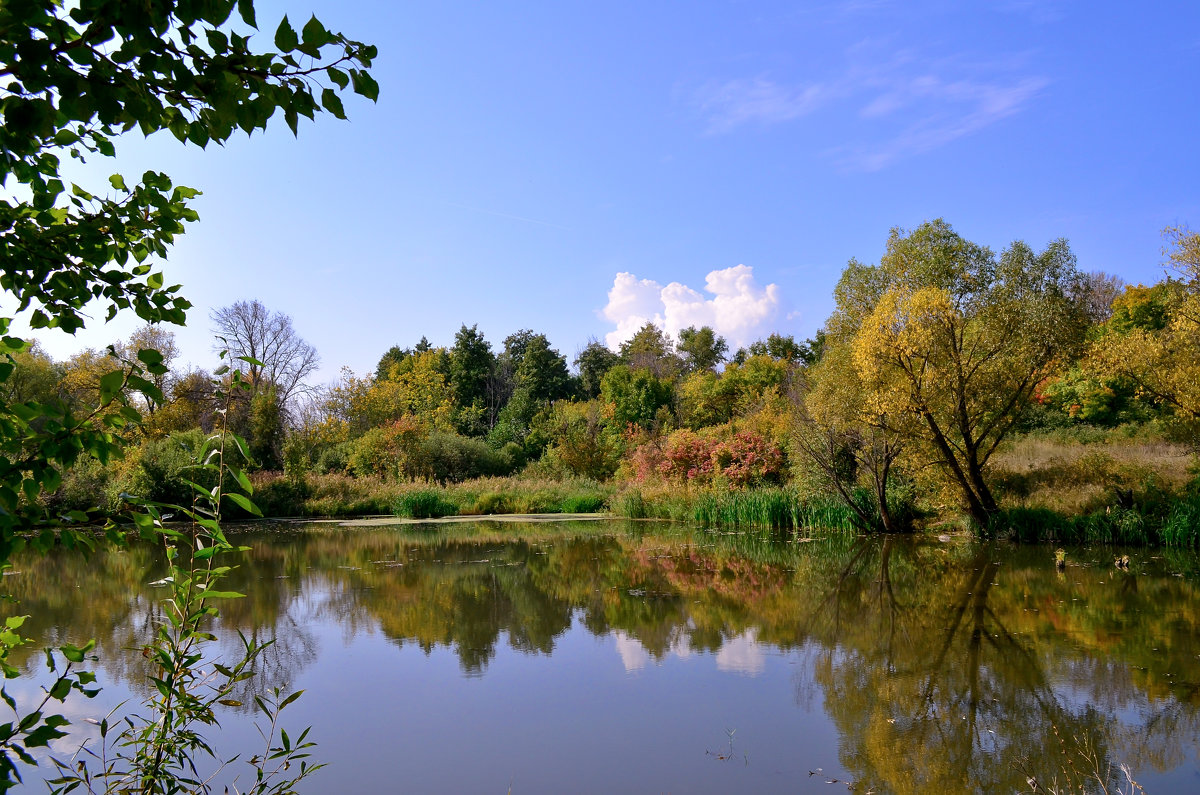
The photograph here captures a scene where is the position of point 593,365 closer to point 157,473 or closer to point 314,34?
point 157,473

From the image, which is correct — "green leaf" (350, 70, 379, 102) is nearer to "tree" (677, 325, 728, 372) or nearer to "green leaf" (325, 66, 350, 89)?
"green leaf" (325, 66, 350, 89)

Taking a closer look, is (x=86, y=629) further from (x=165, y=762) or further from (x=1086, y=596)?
(x=1086, y=596)

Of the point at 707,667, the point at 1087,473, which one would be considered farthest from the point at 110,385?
the point at 1087,473

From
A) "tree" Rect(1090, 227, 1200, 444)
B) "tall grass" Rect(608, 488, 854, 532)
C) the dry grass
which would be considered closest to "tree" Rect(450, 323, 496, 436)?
"tall grass" Rect(608, 488, 854, 532)

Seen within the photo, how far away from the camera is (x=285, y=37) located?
4.50 feet

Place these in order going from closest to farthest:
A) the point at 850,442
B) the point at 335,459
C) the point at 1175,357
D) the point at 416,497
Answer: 1. the point at 1175,357
2. the point at 850,442
3. the point at 416,497
4. the point at 335,459

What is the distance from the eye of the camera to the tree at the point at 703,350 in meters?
40.2

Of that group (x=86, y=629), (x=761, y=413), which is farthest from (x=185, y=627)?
(x=761, y=413)

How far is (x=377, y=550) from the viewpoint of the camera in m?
15.3

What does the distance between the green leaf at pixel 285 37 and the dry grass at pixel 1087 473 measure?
1666 centimetres

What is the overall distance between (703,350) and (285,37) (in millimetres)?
39321

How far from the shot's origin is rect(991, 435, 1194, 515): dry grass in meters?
14.5

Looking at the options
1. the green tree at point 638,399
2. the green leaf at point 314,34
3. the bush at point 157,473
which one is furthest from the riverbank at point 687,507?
the green leaf at point 314,34

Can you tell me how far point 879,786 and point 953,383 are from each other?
37.3ft
